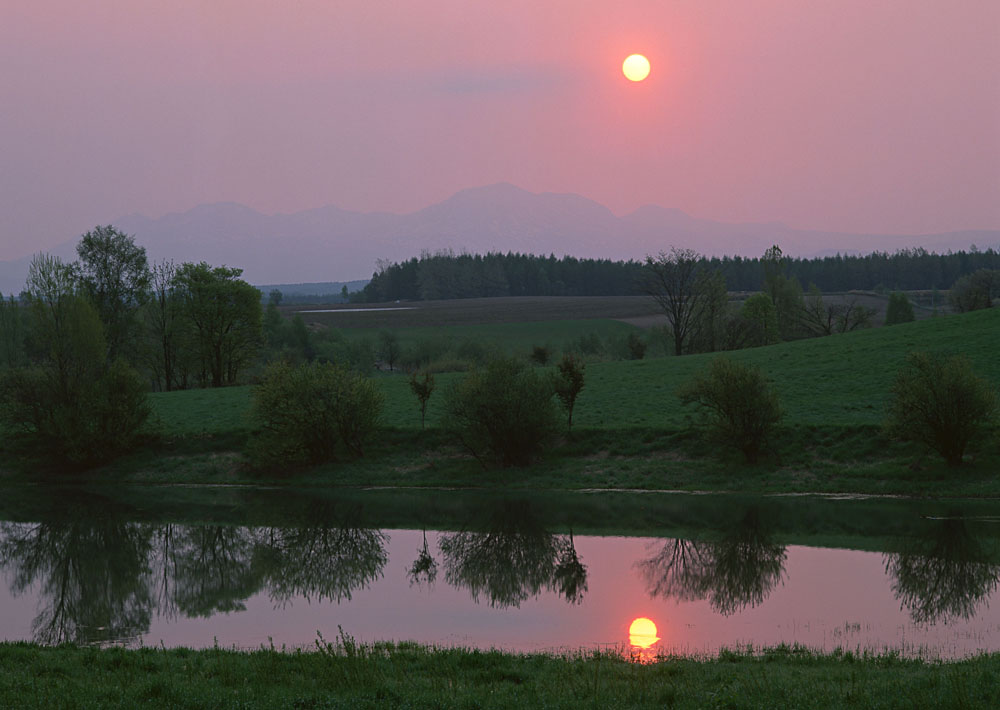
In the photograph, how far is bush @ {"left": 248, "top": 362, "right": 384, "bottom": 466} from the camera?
45.6 metres

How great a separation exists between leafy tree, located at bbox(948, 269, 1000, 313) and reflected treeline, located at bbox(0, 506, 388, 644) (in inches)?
3335

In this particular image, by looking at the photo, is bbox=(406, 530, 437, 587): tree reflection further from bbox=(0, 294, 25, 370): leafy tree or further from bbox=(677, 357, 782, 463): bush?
bbox=(0, 294, 25, 370): leafy tree

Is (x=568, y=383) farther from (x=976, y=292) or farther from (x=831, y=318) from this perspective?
(x=976, y=292)

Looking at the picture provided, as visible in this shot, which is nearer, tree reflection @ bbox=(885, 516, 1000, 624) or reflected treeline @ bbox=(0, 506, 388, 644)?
tree reflection @ bbox=(885, 516, 1000, 624)

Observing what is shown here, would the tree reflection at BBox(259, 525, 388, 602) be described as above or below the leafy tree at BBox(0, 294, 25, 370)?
below

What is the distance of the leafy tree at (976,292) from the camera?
99.2 m

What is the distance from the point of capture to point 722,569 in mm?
25094

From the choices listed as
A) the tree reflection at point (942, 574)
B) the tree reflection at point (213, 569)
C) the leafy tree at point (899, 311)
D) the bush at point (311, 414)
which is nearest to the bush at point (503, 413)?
the bush at point (311, 414)

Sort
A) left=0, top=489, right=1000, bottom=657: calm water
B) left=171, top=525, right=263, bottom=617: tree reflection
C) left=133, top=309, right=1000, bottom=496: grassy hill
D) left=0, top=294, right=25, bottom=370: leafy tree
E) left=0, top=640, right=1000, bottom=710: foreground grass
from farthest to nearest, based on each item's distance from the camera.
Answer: left=0, top=294, right=25, bottom=370: leafy tree, left=133, top=309, right=1000, bottom=496: grassy hill, left=171, top=525, right=263, bottom=617: tree reflection, left=0, top=489, right=1000, bottom=657: calm water, left=0, top=640, right=1000, bottom=710: foreground grass

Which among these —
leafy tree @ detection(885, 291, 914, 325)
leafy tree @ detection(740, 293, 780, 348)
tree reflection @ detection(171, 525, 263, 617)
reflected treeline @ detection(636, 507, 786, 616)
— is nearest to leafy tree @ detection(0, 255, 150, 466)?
tree reflection @ detection(171, 525, 263, 617)

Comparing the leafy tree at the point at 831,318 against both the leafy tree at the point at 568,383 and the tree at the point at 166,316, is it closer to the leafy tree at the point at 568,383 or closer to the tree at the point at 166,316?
the leafy tree at the point at 568,383

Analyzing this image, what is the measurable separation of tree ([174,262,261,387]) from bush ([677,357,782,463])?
47.3 m

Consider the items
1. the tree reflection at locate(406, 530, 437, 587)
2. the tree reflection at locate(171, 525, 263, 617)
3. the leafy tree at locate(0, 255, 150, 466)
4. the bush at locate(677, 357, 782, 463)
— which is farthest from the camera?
the leafy tree at locate(0, 255, 150, 466)

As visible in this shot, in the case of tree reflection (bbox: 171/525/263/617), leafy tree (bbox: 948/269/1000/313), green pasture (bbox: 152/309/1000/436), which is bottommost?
tree reflection (bbox: 171/525/263/617)
